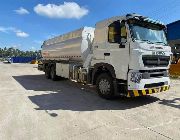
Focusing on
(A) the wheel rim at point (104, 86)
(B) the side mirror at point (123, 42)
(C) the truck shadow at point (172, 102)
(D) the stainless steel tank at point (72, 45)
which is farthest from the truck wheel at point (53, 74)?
(C) the truck shadow at point (172, 102)

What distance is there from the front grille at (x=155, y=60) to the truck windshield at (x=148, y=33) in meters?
0.54

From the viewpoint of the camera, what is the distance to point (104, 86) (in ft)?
28.0

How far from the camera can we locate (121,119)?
614 cm

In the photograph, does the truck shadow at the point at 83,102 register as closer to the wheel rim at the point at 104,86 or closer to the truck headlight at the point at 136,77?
the wheel rim at the point at 104,86

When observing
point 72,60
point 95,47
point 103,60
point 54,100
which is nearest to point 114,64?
point 103,60

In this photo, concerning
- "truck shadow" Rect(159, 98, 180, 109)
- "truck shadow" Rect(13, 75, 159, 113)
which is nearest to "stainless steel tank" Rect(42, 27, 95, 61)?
"truck shadow" Rect(13, 75, 159, 113)

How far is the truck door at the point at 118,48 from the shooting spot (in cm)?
751

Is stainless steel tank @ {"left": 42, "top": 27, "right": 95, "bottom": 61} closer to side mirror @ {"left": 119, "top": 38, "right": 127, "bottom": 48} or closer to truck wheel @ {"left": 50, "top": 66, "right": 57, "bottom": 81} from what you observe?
truck wheel @ {"left": 50, "top": 66, "right": 57, "bottom": 81}

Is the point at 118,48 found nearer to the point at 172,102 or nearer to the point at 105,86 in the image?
the point at 105,86

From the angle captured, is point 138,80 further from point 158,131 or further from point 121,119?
point 158,131

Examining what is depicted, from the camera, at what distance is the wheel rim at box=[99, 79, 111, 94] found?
27.4ft

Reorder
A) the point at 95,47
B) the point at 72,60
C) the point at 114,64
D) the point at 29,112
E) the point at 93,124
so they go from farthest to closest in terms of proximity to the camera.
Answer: the point at 72,60 → the point at 95,47 → the point at 114,64 → the point at 29,112 → the point at 93,124

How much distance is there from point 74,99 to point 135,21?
11.9ft

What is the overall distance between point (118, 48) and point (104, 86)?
5.25 feet
